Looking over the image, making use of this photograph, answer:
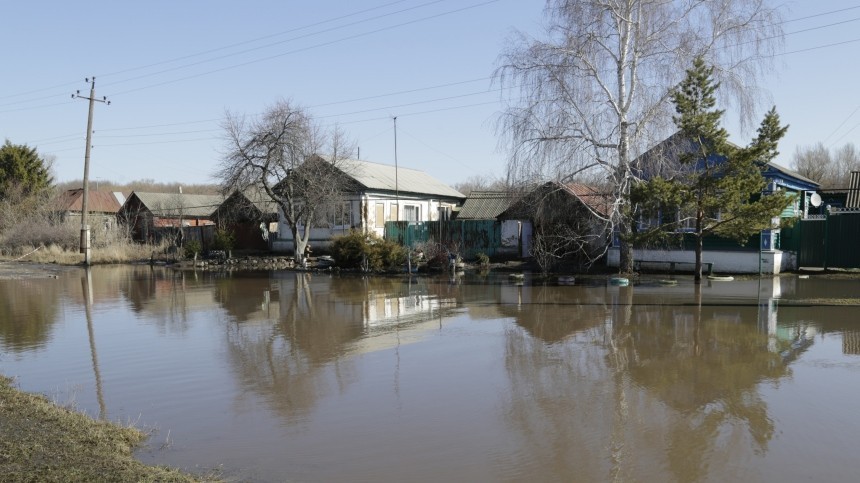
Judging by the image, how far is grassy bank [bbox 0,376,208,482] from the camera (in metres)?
5.39

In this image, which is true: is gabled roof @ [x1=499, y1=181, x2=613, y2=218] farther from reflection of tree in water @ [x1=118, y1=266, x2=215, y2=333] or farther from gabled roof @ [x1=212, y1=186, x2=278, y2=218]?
gabled roof @ [x1=212, y1=186, x2=278, y2=218]

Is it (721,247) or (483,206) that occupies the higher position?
(483,206)

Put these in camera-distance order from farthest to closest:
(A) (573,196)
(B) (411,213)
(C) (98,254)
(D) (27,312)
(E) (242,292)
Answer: (B) (411,213)
(C) (98,254)
(A) (573,196)
(E) (242,292)
(D) (27,312)

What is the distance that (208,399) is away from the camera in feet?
28.6

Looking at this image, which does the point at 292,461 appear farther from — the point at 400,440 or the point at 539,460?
the point at 539,460

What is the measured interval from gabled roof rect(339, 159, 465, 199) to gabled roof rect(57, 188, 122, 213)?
27786 mm

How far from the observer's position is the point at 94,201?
189ft

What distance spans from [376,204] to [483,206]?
7.26 metres

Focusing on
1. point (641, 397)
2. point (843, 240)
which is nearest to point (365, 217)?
point (843, 240)

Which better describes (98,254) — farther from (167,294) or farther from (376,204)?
(167,294)

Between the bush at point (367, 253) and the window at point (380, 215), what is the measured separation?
267 inches

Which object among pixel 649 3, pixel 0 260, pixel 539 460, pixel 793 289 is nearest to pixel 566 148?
pixel 649 3

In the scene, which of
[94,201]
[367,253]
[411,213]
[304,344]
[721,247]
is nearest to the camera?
[304,344]

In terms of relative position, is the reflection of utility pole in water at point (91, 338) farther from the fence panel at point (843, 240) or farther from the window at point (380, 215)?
the fence panel at point (843, 240)
